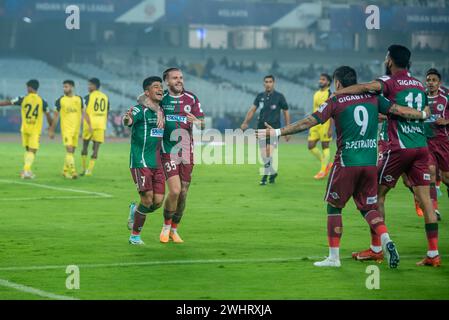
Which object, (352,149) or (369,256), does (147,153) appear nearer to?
(352,149)

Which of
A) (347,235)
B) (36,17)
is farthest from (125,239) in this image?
(36,17)

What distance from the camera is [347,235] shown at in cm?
1495

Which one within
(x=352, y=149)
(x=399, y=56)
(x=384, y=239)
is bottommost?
(x=384, y=239)

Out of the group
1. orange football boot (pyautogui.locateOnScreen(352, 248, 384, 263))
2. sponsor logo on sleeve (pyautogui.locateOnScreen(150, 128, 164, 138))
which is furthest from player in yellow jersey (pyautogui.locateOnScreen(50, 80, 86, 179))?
orange football boot (pyautogui.locateOnScreen(352, 248, 384, 263))

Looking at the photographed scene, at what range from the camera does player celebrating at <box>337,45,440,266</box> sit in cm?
1221

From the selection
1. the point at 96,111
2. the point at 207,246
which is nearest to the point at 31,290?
the point at 207,246

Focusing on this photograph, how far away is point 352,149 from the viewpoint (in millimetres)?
11969

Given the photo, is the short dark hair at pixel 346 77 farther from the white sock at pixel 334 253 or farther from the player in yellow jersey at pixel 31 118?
the player in yellow jersey at pixel 31 118

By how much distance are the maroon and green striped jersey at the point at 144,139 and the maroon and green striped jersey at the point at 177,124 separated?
1.14ft

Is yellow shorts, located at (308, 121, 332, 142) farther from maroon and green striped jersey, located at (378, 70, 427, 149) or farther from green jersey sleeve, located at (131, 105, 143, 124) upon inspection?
maroon and green striped jersey, located at (378, 70, 427, 149)

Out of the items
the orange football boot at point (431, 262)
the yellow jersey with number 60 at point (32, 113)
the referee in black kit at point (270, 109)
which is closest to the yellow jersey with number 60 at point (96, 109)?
the yellow jersey with number 60 at point (32, 113)

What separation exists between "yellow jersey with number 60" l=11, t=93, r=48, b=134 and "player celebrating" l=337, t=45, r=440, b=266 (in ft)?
46.9

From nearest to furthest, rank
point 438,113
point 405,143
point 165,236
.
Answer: point 405,143, point 165,236, point 438,113

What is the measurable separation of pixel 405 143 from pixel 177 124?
3.39m
